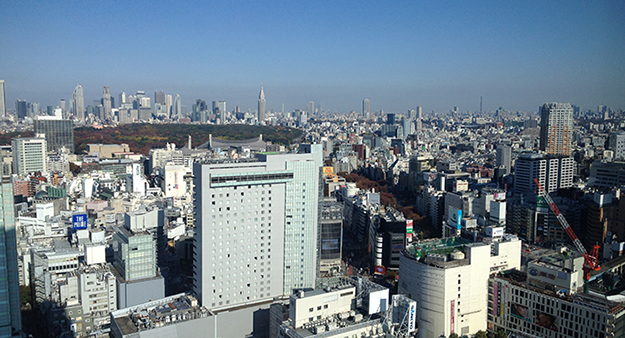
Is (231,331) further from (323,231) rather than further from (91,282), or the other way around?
(323,231)

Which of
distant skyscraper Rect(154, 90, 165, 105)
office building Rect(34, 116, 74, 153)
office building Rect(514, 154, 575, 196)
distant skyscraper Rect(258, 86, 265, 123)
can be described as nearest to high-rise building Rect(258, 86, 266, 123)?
distant skyscraper Rect(258, 86, 265, 123)

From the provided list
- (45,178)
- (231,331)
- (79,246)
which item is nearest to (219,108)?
(45,178)

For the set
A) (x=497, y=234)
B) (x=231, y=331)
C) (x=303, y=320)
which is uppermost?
(x=497, y=234)

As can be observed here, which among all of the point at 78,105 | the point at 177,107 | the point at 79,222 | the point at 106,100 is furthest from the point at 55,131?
the point at 177,107

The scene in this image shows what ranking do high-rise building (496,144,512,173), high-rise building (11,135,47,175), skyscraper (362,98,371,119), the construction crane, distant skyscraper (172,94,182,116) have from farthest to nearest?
1. skyscraper (362,98,371,119)
2. distant skyscraper (172,94,182,116)
3. high-rise building (496,144,512,173)
4. high-rise building (11,135,47,175)
5. the construction crane

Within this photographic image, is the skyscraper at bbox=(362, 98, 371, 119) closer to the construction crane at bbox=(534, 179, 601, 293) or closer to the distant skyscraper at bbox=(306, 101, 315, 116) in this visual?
the distant skyscraper at bbox=(306, 101, 315, 116)

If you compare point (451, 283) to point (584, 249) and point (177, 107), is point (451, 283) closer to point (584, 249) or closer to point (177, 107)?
point (584, 249)
